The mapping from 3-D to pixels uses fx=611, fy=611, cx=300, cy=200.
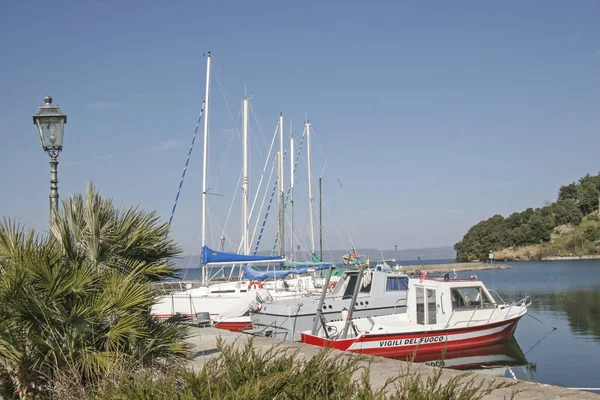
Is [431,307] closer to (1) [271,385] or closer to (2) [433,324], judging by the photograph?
(2) [433,324]

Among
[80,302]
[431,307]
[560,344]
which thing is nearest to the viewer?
[80,302]

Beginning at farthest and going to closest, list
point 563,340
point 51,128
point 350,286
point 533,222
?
point 533,222
point 563,340
point 350,286
point 51,128

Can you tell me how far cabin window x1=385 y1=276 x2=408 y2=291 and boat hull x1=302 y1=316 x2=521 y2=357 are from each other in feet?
12.9

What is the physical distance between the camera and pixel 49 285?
24.6ft

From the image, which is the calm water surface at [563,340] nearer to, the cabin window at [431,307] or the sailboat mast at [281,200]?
the cabin window at [431,307]

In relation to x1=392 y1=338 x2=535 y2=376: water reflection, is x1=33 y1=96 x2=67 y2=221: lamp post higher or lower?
higher

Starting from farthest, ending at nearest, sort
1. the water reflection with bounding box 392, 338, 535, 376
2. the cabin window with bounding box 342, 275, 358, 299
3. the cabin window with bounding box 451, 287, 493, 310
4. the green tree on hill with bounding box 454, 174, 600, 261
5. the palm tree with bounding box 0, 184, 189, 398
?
the green tree on hill with bounding box 454, 174, 600, 261
the cabin window with bounding box 342, 275, 358, 299
the cabin window with bounding box 451, 287, 493, 310
the water reflection with bounding box 392, 338, 535, 376
the palm tree with bounding box 0, 184, 189, 398

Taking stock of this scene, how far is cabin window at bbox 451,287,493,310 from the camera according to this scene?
20.5 m

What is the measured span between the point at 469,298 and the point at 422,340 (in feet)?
9.82

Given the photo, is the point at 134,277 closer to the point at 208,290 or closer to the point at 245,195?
the point at 208,290

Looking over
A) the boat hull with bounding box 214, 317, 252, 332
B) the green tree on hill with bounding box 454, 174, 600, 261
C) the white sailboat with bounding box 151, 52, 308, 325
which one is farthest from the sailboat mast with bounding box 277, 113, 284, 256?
the green tree on hill with bounding box 454, 174, 600, 261

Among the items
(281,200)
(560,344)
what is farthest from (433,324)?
(281,200)

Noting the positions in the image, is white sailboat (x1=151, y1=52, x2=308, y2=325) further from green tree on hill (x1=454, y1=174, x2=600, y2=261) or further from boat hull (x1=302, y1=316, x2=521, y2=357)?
green tree on hill (x1=454, y1=174, x2=600, y2=261)

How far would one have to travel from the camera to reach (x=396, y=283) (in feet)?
78.1
